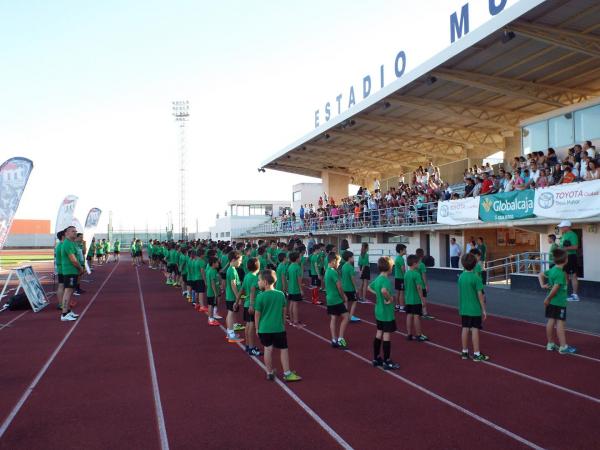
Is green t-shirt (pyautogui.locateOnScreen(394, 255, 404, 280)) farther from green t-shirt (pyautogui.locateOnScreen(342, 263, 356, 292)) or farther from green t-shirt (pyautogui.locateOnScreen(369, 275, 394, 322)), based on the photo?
green t-shirt (pyautogui.locateOnScreen(369, 275, 394, 322))

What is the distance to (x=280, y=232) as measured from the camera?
4381cm

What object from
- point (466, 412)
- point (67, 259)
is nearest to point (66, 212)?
point (67, 259)

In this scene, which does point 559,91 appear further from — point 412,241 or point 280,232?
point 280,232

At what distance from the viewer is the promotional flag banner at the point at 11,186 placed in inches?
509

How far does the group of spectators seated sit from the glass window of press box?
170 centimetres

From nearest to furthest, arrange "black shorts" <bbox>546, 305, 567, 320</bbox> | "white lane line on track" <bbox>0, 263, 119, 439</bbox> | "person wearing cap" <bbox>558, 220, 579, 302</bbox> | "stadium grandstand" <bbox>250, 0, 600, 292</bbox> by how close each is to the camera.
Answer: "white lane line on track" <bbox>0, 263, 119, 439</bbox>, "black shorts" <bbox>546, 305, 567, 320</bbox>, "person wearing cap" <bbox>558, 220, 579, 302</bbox>, "stadium grandstand" <bbox>250, 0, 600, 292</bbox>

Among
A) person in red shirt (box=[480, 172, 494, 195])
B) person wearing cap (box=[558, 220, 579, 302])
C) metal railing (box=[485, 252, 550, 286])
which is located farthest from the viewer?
person in red shirt (box=[480, 172, 494, 195])

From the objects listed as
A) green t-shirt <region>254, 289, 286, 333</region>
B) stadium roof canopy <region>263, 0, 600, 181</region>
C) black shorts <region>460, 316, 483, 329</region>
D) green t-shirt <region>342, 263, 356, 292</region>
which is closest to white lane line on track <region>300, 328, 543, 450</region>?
black shorts <region>460, 316, 483, 329</region>

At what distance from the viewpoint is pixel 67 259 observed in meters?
12.2

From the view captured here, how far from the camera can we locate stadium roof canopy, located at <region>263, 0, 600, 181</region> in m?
15.6

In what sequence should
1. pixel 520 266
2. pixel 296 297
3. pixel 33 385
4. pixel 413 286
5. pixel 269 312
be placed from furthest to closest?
pixel 520 266 → pixel 296 297 → pixel 413 286 → pixel 33 385 → pixel 269 312

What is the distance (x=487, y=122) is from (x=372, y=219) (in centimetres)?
755

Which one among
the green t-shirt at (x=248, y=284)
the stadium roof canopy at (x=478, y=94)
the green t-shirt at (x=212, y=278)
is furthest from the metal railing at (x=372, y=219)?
the green t-shirt at (x=248, y=284)

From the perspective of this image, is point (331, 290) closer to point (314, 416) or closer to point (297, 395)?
point (297, 395)
